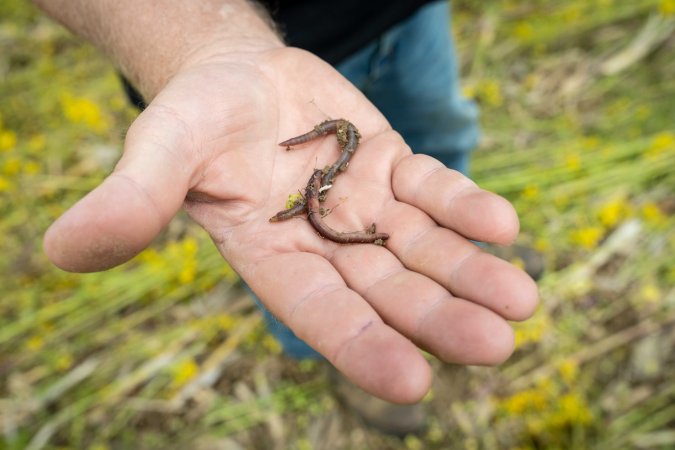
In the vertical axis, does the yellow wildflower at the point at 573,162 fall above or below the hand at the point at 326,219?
below

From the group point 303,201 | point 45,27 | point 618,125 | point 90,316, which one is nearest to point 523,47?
point 618,125

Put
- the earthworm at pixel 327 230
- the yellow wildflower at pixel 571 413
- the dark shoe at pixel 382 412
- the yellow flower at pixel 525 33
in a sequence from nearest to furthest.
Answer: the earthworm at pixel 327 230
the yellow wildflower at pixel 571 413
the dark shoe at pixel 382 412
the yellow flower at pixel 525 33

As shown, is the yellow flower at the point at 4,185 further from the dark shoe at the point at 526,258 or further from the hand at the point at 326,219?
the dark shoe at the point at 526,258

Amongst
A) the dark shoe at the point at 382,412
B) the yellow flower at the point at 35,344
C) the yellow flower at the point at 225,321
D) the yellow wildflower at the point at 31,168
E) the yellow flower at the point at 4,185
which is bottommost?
the dark shoe at the point at 382,412

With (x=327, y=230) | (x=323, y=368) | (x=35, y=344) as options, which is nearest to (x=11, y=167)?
(x=35, y=344)

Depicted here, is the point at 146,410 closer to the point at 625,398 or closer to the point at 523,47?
the point at 625,398

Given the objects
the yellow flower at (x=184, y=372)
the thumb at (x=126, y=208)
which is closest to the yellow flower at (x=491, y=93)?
the yellow flower at (x=184, y=372)

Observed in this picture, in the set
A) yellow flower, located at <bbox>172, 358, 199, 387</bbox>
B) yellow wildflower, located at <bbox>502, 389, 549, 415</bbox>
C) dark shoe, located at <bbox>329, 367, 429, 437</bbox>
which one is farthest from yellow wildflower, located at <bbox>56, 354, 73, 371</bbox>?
yellow wildflower, located at <bbox>502, 389, 549, 415</bbox>
